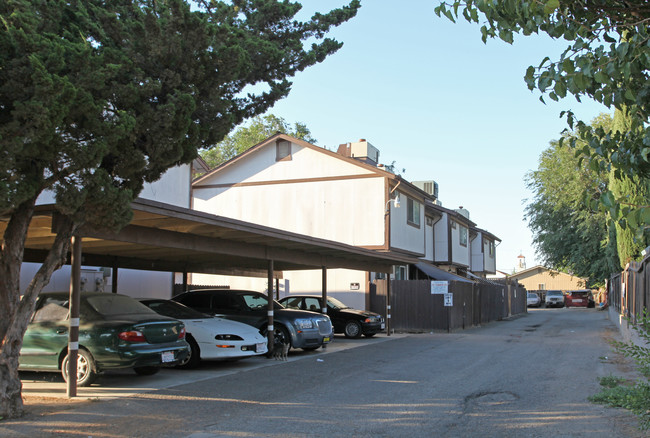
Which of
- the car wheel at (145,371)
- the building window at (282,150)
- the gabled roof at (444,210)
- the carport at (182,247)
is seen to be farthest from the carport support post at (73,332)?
the gabled roof at (444,210)

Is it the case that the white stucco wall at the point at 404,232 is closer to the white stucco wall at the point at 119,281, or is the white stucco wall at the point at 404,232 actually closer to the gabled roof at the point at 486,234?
the white stucco wall at the point at 119,281

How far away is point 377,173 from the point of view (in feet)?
89.1

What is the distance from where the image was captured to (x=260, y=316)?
1574 centimetres

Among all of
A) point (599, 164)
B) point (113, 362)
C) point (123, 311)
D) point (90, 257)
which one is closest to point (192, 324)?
point (123, 311)

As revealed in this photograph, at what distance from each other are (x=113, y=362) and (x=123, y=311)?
1248 millimetres

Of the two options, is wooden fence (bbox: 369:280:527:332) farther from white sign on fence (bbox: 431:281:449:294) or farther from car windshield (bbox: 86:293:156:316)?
car windshield (bbox: 86:293:156:316)

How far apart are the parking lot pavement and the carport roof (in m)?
2.54

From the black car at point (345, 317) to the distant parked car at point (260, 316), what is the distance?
15.7 ft

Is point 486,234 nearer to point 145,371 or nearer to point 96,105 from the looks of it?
point 145,371

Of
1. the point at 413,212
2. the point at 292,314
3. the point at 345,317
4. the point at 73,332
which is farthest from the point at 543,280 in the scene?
the point at 73,332

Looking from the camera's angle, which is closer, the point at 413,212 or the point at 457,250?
the point at 413,212

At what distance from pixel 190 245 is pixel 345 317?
10.2 meters

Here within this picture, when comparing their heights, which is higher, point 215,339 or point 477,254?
point 477,254

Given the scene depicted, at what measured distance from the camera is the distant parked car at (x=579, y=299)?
58.0 m
